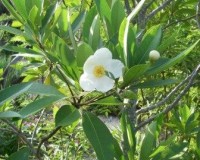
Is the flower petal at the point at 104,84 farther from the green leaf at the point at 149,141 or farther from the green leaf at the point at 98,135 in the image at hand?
the green leaf at the point at 149,141

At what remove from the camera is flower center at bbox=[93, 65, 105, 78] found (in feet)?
3.42

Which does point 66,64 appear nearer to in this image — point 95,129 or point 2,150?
point 95,129

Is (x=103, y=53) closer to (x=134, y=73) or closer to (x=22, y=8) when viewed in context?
(x=134, y=73)

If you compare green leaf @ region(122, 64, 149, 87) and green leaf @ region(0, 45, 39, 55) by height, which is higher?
green leaf @ region(0, 45, 39, 55)

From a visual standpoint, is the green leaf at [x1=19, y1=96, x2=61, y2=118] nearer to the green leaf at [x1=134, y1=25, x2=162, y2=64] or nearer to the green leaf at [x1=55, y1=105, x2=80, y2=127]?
the green leaf at [x1=55, y1=105, x2=80, y2=127]

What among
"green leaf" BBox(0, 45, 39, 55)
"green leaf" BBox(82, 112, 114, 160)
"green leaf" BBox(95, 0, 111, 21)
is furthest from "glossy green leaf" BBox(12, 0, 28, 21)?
"green leaf" BBox(82, 112, 114, 160)

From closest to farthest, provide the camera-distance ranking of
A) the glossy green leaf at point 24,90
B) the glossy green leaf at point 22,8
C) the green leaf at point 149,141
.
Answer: the glossy green leaf at point 24,90, the glossy green leaf at point 22,8, the green leaf at point 149,141

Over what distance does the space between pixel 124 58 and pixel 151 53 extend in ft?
0.23

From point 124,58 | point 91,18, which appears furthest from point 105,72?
point 91,18

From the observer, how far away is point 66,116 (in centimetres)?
107

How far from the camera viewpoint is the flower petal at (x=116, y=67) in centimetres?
102

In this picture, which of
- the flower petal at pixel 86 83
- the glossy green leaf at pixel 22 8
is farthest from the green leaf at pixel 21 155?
the glossy green leaf at pixel 22 8

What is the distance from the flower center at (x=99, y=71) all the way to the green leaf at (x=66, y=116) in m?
0.11

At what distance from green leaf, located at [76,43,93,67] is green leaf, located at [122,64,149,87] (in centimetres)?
11
